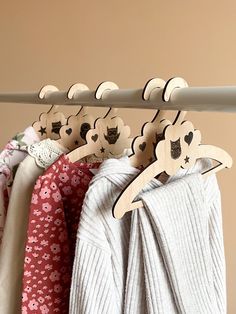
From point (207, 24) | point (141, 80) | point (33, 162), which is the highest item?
point (207, 24)

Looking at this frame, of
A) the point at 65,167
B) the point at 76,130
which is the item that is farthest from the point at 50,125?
the point at 65,167

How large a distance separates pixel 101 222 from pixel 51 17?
42.0 inches

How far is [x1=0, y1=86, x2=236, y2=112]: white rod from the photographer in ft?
1.57

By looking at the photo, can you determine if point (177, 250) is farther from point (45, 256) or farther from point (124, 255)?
point (45, 256)

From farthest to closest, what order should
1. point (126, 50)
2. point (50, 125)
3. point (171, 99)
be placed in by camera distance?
1. point (126, 50)
2. point (50, 125)
3. point (171, 99)

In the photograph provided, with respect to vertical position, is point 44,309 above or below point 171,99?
below

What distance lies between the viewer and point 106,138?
0.77 m

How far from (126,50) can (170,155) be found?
3.06 feet

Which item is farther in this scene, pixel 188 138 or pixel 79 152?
pixel 79 152

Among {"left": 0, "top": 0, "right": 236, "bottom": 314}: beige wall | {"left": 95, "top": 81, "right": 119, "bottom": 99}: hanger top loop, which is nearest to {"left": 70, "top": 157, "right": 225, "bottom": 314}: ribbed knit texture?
{"left": 95, "top": 81, "right": 119, "bottom": 99}: hanger top loop

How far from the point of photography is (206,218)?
0.64 metres

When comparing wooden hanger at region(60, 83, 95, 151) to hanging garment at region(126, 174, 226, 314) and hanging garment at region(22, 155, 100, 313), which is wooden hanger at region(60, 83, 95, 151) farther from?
hanging garment at region(126, 174, 226, 314)

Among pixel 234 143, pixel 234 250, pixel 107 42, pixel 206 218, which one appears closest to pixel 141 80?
pixel 107 42

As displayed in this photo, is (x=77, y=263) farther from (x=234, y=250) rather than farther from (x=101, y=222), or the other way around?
(x=234, y=250)
